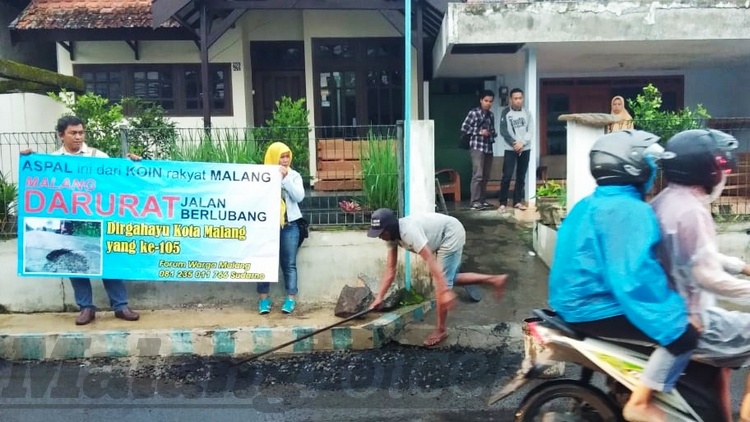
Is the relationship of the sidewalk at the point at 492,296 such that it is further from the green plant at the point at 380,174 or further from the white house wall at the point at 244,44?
the white house wall at the point at 244,44

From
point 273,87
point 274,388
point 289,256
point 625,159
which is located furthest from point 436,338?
point 273,87

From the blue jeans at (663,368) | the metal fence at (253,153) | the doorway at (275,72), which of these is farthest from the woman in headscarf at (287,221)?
the doorway at (275,72)

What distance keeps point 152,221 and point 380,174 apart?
2307mm

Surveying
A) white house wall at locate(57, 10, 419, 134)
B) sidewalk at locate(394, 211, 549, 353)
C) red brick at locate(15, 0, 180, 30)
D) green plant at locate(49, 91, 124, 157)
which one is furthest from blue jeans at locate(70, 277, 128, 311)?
red brick at locate(15, 0, 180, 30)

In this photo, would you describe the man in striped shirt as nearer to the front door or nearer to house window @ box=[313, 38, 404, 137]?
house window @ box=[313, 38, 404, 137]

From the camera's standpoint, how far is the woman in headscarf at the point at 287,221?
249 inches

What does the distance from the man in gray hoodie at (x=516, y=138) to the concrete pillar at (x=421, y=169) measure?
2596 mm

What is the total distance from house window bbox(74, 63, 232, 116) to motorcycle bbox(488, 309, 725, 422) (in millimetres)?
9090

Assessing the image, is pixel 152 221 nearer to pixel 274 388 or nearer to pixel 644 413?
pixel 274 388

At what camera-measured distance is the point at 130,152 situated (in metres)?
6.88

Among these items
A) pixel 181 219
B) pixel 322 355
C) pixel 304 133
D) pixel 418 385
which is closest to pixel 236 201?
pixel 181 219

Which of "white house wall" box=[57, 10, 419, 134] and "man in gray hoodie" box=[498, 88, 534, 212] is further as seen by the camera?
"white house wall" box=[57, 10, 419, 134]

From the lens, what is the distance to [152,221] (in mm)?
6352

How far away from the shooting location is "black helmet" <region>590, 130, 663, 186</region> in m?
2.99
